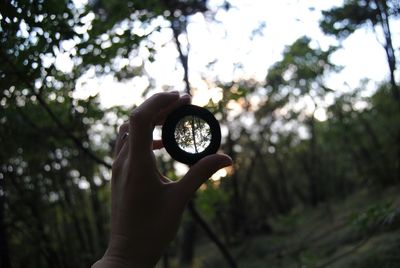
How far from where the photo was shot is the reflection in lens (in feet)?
6.27

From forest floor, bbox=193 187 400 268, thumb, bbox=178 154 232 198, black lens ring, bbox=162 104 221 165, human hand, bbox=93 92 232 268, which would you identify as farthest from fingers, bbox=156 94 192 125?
forest floor, bbox=193 187 400 268

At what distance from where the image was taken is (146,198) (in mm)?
1681

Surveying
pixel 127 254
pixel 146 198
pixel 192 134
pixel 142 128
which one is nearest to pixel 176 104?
→ pixel 192 134

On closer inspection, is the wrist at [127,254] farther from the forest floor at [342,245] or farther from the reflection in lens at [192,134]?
the forest floor at [342,245]

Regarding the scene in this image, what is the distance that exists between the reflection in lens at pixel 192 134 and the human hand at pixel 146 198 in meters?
0.21

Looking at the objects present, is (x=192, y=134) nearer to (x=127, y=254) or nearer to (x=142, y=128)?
(x=142, y=128)

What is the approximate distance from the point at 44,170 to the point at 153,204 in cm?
770

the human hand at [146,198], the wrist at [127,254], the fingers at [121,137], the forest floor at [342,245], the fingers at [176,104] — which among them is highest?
the fingers at [176,104]

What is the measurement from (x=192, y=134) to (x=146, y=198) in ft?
1.33

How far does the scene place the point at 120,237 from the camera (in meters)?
1.69

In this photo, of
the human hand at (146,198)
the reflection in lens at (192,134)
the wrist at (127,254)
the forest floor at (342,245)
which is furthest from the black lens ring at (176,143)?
the forest floor at (342,245)

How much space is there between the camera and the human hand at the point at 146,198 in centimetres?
165

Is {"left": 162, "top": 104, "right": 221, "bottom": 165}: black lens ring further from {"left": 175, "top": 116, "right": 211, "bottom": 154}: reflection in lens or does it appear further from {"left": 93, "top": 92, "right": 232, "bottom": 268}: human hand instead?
{"left": 93, "top": 92, "right": 232, "bottom": 268}: human hand

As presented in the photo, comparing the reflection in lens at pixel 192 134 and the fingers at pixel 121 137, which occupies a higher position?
the fingers at pixel 121 137
